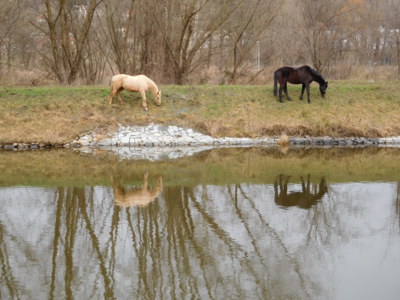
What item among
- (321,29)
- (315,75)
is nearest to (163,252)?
(315,75)

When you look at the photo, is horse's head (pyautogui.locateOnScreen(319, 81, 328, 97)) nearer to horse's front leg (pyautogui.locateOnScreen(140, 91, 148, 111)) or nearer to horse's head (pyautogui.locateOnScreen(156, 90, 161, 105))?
horse's head (pyautogui.locateOnScreen(156, 90, 161, 105))

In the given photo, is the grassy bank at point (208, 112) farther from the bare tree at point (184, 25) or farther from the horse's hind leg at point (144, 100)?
the bare tree at point (184, 25)

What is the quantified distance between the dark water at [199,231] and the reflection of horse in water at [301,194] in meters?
0.02

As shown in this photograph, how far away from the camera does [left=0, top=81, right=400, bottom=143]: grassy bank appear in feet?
63.3

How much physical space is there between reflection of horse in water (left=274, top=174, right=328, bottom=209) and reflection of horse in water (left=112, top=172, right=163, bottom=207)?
2.67 meters

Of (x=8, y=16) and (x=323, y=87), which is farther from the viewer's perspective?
(x=8, y=16)

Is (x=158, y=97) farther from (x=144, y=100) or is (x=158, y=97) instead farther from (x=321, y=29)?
(x=321, y=29)

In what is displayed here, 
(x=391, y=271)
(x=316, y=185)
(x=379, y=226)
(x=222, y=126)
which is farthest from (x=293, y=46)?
(x=391, y=271)

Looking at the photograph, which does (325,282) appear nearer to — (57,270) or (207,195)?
(57,270)

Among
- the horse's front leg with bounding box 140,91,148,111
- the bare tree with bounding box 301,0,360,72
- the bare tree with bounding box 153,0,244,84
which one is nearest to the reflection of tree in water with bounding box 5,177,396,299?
the horse's front leg with bounding box 140,91,148,111

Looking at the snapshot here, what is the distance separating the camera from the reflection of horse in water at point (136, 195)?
1044cm

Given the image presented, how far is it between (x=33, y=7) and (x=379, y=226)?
21032 millimetres

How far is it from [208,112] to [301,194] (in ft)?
31.6

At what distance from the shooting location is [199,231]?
8.68m
